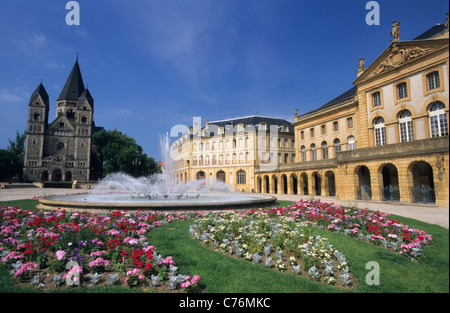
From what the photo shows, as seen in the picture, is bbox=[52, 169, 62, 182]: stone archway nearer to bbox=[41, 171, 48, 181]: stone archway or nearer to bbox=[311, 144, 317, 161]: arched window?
bbox=[41, 171, 48, 181]: stone archway

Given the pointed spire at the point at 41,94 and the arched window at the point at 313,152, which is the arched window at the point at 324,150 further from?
the pointed spire at the point at 41,94

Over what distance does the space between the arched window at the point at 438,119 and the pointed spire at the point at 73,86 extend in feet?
312

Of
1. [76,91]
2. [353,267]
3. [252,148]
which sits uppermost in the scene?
[76,91]

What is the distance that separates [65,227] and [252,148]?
1698 inches

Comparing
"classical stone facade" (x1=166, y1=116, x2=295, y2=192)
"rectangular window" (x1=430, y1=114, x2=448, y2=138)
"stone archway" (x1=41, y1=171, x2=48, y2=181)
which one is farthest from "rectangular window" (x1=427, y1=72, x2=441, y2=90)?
"stone archway" (x1=41, y1=171, x2=48, y2=181)

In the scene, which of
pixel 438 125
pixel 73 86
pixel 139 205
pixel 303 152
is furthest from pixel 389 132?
pixel 73 86

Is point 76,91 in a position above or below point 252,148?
above

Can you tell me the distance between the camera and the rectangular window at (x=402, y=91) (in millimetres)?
22156

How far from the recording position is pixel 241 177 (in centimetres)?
4997

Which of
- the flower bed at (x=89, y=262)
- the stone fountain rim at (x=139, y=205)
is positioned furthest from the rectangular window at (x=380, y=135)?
the flower bed at (x=89, y=262)

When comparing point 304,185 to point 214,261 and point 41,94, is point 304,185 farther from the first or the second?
point 41,94
